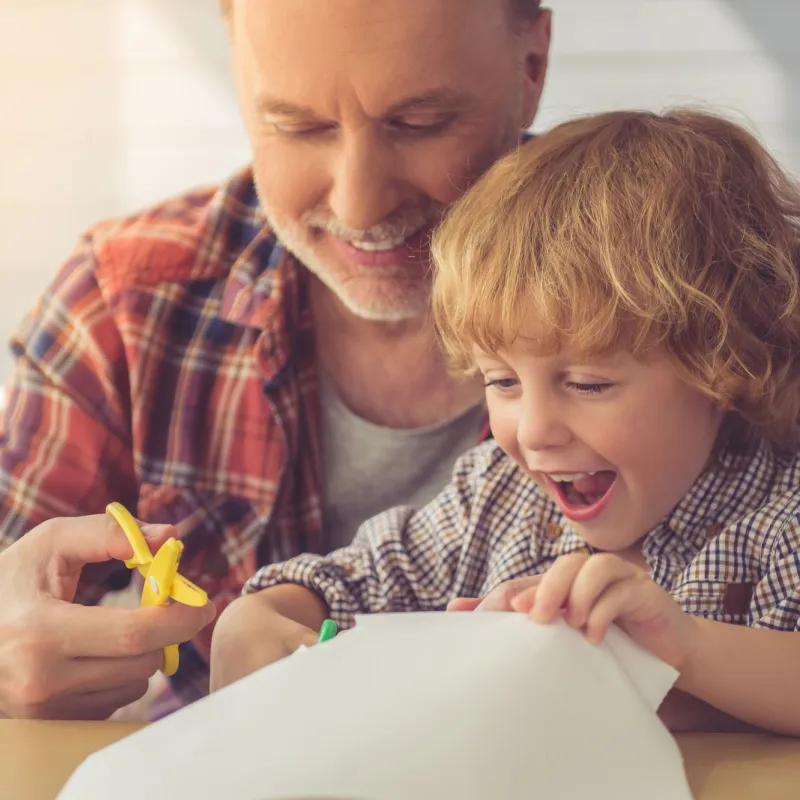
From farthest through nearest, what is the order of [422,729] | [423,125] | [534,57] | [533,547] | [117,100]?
[117,100]
[534,57]
[423,125]
[533,547]
[422,729]

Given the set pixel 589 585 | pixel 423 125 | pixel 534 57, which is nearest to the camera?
pixel 589 585

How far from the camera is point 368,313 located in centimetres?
148

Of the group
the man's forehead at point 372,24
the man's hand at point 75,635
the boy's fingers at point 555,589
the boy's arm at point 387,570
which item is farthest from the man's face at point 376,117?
the boy's fingers at point 555,589

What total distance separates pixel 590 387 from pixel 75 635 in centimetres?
52

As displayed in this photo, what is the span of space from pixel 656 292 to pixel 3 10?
1.51m

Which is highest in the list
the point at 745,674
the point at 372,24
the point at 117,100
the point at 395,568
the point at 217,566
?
the point at 372,24

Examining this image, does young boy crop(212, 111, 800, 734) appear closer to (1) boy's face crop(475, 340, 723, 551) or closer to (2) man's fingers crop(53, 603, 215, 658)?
(1) boy's face crop(475, 340, 723, 551)

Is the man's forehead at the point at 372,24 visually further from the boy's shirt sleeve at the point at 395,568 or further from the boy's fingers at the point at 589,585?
the boy's fingers at the point at 589,585

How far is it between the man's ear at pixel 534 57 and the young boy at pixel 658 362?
0.29 metres

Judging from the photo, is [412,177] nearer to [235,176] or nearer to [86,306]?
[235,176]

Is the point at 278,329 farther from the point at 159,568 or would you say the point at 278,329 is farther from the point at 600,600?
the point at 600,600

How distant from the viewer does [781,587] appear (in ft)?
3.47

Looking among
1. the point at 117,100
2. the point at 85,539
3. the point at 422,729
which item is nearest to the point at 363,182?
the point at 85,539

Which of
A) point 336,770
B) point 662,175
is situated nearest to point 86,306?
point 662,175
